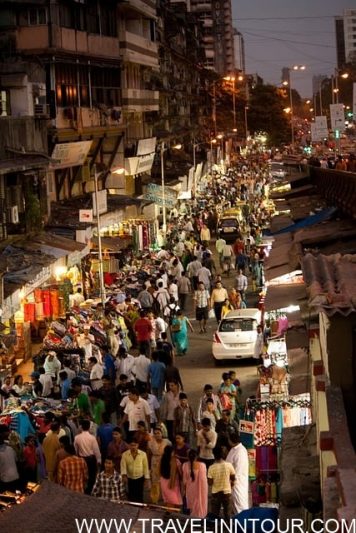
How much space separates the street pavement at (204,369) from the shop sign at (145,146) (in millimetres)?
18854

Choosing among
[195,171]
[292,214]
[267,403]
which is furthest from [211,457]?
[195,171]

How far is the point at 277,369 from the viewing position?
16.6m

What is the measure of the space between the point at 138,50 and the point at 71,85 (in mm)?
12260

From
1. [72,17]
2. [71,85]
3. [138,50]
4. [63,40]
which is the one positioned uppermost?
[72,17]

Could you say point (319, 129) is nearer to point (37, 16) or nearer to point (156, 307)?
point (37, 16)

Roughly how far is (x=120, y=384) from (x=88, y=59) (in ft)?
68.2

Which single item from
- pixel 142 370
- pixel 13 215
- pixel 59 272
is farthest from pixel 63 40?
pixel 142 370

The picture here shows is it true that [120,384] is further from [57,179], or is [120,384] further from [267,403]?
[57,179]

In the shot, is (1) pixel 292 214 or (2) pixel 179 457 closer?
(2) pixel 179 457

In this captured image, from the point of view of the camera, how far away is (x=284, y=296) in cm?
1179

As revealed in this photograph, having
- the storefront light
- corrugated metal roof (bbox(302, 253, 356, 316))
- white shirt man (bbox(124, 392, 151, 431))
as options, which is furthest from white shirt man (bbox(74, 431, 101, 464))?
the storefront light

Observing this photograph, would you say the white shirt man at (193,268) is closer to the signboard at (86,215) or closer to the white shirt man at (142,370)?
the signboard at (86,215)

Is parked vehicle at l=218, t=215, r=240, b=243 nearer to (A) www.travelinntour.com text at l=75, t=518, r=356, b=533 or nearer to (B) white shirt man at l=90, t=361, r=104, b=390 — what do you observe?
(B) white shirt man at l=90, t=361, r=104, b=390

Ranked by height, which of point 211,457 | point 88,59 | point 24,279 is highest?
point 88,59
